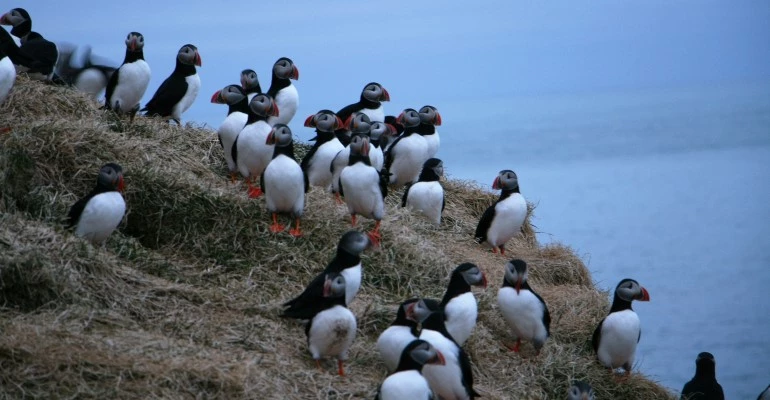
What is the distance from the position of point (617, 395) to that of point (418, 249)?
1343mm

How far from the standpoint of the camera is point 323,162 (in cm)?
701

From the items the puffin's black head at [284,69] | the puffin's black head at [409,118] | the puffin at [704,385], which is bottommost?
the puffin at [704,385]

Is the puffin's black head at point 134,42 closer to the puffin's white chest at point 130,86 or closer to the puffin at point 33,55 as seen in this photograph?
the puffin's white chest at point 130,86

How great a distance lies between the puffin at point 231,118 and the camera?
668cm

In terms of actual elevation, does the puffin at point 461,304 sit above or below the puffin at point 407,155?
below

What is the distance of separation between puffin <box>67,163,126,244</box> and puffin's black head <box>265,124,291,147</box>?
35.7 inches

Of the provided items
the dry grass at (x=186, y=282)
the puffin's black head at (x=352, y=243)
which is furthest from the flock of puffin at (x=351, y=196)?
the dry grass at (x=186, y=282)

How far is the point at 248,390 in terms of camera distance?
173 inches

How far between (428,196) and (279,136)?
1.33 meters

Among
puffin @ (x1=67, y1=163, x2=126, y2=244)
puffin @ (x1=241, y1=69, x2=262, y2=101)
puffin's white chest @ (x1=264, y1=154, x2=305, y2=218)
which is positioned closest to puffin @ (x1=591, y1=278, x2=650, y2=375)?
puffin's white chest @ (x1=264, y1=154, x2=305, y2=218)

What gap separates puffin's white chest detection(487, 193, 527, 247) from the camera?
23.1ft

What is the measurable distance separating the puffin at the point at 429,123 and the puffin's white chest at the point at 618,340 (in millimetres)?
2434

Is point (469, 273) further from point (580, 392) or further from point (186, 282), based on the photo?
point (186, 282)

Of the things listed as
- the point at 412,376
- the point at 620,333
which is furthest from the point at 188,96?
the point at 412,376
